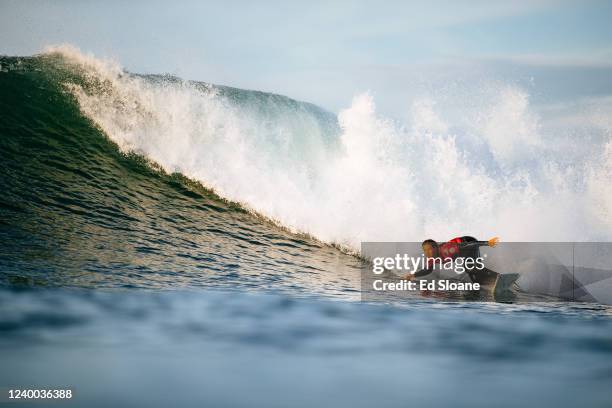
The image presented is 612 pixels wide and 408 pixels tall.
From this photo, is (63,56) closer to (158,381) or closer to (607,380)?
(158,381)

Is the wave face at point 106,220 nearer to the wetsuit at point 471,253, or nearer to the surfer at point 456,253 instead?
the surfer at point 456,253

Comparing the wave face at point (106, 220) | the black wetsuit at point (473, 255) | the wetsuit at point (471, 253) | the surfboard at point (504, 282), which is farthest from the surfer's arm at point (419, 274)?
the surfboard at point (504, 282)

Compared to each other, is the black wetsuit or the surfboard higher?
the black wetsuit

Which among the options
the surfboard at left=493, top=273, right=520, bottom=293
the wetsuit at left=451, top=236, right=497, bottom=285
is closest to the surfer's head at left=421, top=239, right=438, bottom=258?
the wetsuit at left=451, top=236, right=497, bottom=285

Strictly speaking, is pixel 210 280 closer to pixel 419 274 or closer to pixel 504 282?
pixel 419 274

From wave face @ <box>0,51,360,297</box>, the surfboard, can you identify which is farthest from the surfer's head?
wave face @ <box>0,51,360,297</box>

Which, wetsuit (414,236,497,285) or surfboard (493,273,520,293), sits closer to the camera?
surfboard (493,273,520,293)

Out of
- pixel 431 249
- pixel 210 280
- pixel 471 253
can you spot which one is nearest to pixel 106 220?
pixel 210 280

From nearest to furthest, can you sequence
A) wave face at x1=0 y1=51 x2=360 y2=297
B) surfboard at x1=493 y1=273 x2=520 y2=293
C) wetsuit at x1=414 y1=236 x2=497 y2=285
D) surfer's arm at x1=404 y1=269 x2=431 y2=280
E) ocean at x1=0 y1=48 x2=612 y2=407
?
ocean at x1=0 y1=48 x2=612 y2=407 < wave face at x1=0 y1=51 x2=360 y2=297 < surfboard at x1=493 y1=273 x2=520 y2=293 < wetsuit at x1=414 y1=236 x2=497 y2=285 < surfer's arm at x1=404 y1=269 x2=431 y2=280

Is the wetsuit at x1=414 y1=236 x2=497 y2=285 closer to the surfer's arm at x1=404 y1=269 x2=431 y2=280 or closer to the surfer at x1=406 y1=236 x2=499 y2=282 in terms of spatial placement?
the surfer at x1=406 y1=236 x2=499 y2=282

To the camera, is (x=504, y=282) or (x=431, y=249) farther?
(x=431, y=249)

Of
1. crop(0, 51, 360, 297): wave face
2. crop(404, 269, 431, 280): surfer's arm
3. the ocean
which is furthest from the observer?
crop(404, 269, 431, 280): surfer's arm

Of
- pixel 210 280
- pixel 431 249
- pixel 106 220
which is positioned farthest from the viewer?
pixel 106 220

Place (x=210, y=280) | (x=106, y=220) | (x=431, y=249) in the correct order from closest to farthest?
(x=210, y=280), (x=431, y=249), (x=106, y=220)
